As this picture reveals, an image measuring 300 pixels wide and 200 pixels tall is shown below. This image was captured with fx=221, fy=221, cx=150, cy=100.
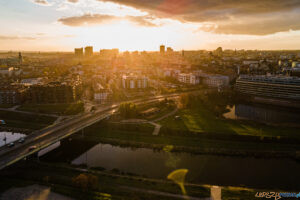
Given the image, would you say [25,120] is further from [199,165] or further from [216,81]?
[216,81]

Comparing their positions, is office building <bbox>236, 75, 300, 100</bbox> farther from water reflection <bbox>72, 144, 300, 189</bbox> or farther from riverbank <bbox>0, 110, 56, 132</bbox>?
riverbank <bbox>0, 110, 56, 132</bbox>

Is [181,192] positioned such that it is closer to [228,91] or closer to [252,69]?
[228,91]

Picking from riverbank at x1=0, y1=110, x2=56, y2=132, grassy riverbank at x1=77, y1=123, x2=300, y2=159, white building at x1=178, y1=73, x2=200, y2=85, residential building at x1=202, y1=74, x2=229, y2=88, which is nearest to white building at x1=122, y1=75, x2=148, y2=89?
white building at x1=178, y1=73, x2=200, y2=85

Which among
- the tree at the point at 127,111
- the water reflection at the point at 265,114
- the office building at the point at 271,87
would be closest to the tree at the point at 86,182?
the tree at the point at 127,111

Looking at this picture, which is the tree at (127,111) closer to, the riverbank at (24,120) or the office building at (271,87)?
the riverbank at (24,120)

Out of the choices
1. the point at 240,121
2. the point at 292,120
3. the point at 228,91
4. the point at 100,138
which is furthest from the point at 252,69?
the point at 100,138

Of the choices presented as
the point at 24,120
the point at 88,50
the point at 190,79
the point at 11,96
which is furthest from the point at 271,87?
the point at 88,50
